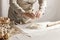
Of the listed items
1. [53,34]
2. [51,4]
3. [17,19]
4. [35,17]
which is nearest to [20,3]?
[17,19]

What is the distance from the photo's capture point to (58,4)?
1991mm

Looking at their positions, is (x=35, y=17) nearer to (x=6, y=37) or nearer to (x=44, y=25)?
(x=44, y=25)

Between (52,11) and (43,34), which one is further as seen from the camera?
(52,11)

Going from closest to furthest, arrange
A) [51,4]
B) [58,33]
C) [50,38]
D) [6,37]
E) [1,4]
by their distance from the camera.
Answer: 1. [6,37]
2. [50,38]
3. [58,33]
4. [1,4]
5. [51,4]

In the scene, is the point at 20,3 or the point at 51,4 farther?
the point at 51,4

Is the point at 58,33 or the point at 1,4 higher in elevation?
the point at 1,4

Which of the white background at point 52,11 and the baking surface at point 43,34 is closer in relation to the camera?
the baking surface at point 43,34

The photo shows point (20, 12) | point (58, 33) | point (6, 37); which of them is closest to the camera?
point (6, 37)

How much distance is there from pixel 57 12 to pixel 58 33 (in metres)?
0.95

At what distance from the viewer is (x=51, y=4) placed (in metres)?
1.95

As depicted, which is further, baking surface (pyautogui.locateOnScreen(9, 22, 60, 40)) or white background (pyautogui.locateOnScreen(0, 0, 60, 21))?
white background (pyautogui.locateOnScreen(0, 0, 60, 21))

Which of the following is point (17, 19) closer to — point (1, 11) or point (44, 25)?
point (44, 25)

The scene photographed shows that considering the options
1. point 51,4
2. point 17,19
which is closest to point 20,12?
point 17,19

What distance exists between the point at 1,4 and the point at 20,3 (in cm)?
31
